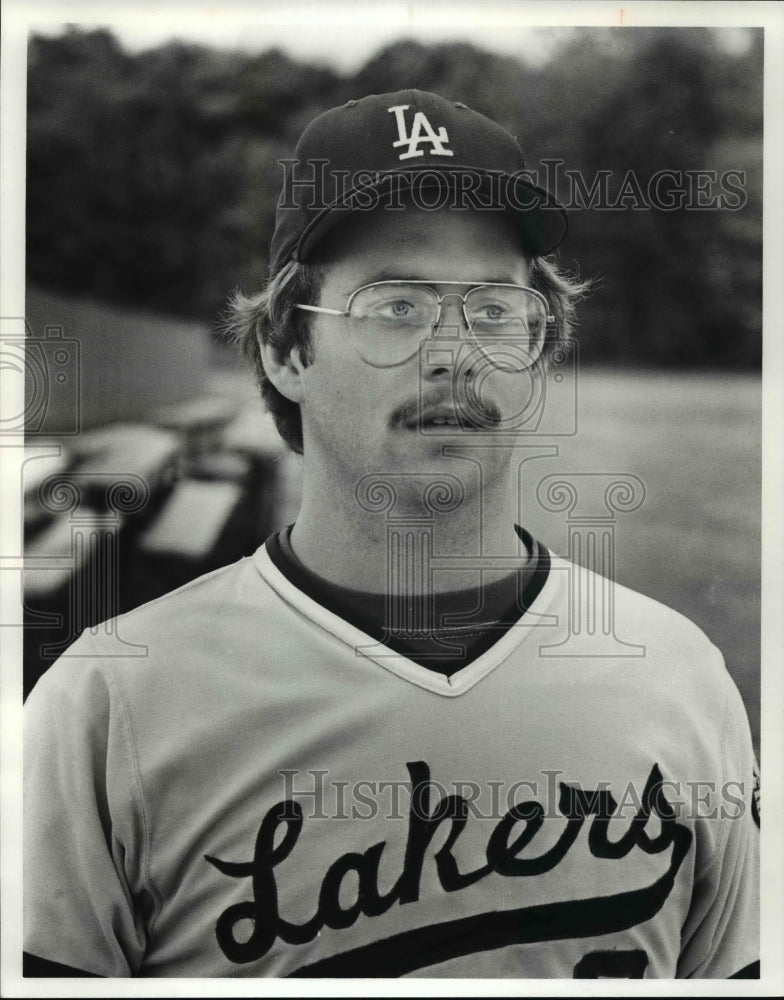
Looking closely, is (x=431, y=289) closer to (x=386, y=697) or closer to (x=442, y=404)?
(x=442, y=404)

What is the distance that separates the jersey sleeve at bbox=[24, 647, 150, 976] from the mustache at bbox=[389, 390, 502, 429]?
1037 mm

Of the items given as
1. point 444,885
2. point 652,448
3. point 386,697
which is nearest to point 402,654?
point 386,697

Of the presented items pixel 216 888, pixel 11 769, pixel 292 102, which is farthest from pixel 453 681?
pixel 292 102

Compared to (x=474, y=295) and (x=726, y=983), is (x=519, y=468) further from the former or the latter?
(x=726, y=983)

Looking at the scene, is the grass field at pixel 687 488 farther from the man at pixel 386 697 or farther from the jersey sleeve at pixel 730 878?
the man at pixel 386 697

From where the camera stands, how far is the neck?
10.0 feet

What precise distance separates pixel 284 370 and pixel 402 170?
1.98 feet

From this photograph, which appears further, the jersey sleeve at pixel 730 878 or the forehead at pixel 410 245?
the jersey sleeve at pixel 730 878

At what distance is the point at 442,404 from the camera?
9.91 ft

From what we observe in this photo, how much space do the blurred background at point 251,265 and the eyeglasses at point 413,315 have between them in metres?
0.23

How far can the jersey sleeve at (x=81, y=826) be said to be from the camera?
9.85ft

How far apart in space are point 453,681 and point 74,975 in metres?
1.29

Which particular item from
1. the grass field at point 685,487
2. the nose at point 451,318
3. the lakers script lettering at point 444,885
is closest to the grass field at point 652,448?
the grass field at point 685,487

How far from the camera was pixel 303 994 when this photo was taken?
3.06 metres
